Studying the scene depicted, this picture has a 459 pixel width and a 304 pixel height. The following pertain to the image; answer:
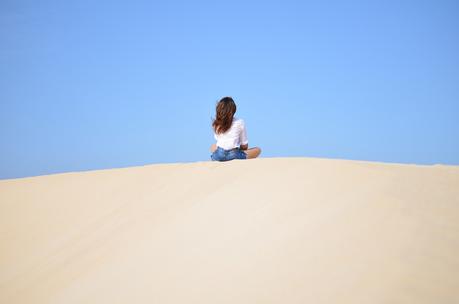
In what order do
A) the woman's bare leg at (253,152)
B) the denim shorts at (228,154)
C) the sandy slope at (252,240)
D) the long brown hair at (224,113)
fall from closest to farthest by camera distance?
the sandy slope at (252,240)
the long brown hair at (224,113)
the denim shorts at (228,154)
the woman's bare leg at (253,152)

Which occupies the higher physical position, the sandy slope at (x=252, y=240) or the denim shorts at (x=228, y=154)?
the denim shorts at (x=228, y=154)

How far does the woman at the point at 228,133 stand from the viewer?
21.1 ft

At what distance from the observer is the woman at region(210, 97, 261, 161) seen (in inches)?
253

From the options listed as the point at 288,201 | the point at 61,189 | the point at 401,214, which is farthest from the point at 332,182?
the point at 61,189

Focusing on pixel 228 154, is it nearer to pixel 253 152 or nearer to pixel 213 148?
pixel 213 148

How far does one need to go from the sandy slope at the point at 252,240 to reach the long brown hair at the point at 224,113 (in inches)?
28.1

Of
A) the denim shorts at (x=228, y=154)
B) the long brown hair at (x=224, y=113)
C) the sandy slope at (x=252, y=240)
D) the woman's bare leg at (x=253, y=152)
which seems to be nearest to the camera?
the sandy slope at (x=252, y=240)

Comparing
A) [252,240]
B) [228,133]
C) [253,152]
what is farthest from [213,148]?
[252,240]

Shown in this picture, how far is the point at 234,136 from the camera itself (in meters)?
6.46

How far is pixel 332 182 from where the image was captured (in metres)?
4.21

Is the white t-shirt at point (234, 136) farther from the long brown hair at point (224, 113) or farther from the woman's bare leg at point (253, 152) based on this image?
the woman's bare leg at point (253, 152)

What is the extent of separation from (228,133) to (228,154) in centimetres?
34

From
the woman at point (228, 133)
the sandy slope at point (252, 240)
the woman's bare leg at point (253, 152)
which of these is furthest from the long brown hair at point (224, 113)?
the sandy slope at point (252, 240)

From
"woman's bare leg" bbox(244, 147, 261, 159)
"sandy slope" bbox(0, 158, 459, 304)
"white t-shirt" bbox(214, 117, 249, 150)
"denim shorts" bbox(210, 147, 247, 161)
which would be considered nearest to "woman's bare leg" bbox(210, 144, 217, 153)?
"denim shorts" bbox(210, 147, 247, 161)
